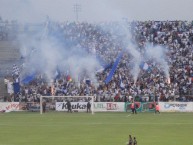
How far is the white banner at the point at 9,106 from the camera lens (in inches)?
2037

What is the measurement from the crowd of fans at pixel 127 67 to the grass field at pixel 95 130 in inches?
338

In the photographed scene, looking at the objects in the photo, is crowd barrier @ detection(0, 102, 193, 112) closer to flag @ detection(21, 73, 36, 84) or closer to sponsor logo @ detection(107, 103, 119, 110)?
sponsor logo @ detection(107, 103, 119, 110)

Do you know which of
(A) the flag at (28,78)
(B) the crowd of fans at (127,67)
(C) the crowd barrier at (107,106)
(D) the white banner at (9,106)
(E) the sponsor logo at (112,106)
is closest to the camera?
(C) the crowd barrier at (107,106)

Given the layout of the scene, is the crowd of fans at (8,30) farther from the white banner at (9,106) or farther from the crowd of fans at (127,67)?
the white banner at (9,106)

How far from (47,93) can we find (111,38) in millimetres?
13093

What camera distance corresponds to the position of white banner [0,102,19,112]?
5175 centimetres

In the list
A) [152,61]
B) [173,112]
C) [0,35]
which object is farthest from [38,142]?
[0,35]

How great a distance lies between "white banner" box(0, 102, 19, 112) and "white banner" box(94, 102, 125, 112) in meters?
7.29

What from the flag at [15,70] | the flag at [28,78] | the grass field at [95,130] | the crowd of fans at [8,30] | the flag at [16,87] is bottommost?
the grass field at [95,130]

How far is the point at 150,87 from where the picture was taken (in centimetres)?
5297

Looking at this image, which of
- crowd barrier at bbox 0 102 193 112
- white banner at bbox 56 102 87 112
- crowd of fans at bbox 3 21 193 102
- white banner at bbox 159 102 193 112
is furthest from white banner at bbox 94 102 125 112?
white banner at bbox 159 102 193 112

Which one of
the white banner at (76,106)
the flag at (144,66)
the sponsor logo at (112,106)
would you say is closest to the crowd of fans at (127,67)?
the flag at (144,66)

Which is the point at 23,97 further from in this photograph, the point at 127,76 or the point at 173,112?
the point at 173,112

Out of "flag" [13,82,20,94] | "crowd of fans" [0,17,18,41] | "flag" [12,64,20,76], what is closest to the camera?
"flag" [13,82,20,94]
